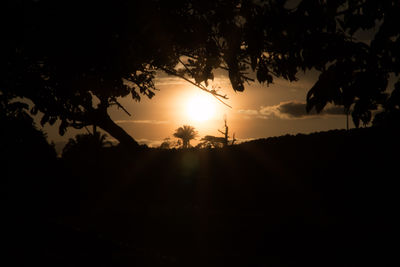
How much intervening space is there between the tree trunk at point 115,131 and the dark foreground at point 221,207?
6.54ft

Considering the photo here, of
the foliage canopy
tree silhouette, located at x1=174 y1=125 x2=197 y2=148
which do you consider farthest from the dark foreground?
tree silhouette, located at x1=174 y1=125 x2=197 y2=148

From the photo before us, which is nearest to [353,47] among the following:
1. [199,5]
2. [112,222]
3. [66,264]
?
[199,5]

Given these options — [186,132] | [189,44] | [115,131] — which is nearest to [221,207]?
[115,131]

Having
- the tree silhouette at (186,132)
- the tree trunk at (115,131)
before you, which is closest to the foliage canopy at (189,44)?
the tree trunk at (115,131)

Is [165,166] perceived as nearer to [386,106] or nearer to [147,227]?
[147,227]

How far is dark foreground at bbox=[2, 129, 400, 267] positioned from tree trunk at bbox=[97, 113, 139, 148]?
199 centimetres

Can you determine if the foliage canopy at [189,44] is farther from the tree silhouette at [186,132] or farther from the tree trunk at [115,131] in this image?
the tree silhouette at [186,132]

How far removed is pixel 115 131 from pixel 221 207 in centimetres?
476

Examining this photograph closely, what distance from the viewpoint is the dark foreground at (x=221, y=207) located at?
626cm

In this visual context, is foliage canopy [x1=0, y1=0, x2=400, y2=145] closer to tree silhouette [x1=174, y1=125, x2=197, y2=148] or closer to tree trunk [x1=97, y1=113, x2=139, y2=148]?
tree trunk [x1=97, y1=113, x2=139, y2=148]

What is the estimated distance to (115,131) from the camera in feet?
44.3

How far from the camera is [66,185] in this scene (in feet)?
50.0

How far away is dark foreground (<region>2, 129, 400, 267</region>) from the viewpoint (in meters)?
6.26

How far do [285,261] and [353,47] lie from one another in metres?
6.40
